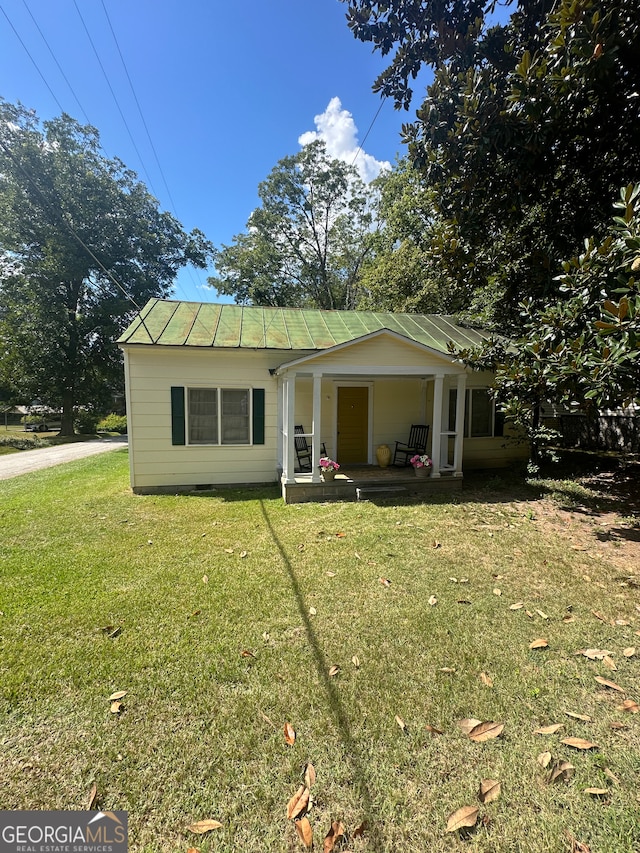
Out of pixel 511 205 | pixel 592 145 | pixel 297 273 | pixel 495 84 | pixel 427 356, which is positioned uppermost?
pixel 297 273

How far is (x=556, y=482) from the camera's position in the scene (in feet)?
25.3

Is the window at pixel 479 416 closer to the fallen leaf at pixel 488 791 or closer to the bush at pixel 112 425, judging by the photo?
the fallen leaf at pixel 488 791

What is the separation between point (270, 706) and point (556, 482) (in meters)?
7.66

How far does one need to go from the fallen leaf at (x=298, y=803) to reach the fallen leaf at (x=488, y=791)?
82 centimetres

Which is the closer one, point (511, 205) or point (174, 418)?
point (511, 205)

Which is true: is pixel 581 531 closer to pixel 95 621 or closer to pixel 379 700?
pixel 379 700

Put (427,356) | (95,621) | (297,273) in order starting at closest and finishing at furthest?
(95,621) < (427,356) < (297,273)

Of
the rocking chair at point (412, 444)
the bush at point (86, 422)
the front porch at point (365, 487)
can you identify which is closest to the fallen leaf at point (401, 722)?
the front porch at point (365, 487)

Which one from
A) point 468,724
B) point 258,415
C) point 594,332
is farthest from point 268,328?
point 468,724

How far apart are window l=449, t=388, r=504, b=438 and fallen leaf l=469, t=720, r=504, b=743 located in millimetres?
7733

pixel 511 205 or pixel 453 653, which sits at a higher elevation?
pixel 511 205

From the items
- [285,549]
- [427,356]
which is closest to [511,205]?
[427,356]

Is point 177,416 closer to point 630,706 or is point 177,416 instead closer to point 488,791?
point 488,791

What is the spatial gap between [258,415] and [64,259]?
20.4 metres
